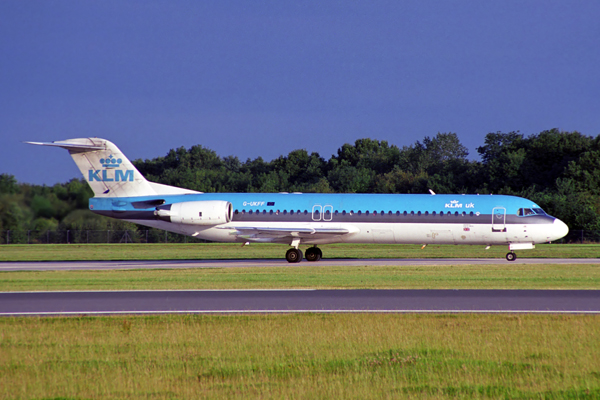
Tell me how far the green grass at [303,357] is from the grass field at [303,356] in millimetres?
18

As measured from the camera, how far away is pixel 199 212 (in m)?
33.3

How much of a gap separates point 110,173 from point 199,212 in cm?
533

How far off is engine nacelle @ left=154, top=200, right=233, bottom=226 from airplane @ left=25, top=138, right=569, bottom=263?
2.0 inches

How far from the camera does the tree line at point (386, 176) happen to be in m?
40.2

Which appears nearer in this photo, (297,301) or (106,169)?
(297,301)

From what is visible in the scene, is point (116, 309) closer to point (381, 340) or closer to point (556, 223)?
point (381, 340)

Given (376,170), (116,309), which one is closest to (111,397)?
(116,309)

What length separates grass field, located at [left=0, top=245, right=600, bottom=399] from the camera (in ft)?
26.3

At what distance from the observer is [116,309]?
15.0m

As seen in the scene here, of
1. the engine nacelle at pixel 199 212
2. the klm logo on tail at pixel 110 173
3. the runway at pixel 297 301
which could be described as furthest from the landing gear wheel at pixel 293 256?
the runway at pixel 297 301

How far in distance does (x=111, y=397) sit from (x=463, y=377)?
4497mm

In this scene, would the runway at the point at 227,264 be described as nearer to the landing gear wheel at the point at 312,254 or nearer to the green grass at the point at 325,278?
the landing gear wheel at the point at 312,254

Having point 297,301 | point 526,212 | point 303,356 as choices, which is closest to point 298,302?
point 297,301

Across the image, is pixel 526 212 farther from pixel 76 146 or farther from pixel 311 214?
pixel 76 146
